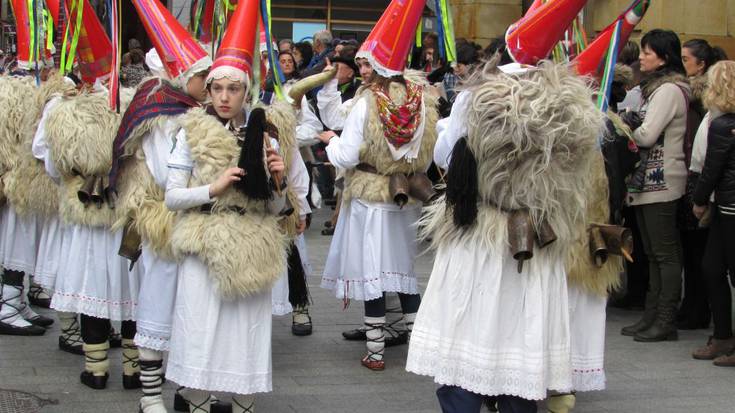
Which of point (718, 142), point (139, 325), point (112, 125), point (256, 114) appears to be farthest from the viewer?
point (718, 142)

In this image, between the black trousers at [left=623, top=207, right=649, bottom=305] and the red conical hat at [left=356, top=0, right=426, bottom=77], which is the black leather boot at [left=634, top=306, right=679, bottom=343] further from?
the red conical hat at [left=356, top=0, right=426, bottom=77]

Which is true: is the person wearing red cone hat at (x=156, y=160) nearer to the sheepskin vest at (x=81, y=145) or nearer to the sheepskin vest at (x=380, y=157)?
the sheepskin vest at (x=81, y=145)

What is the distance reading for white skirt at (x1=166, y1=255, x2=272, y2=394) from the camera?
4957mm

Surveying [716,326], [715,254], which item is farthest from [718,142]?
[716,326]

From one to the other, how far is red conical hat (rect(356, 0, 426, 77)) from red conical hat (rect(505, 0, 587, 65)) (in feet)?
5.98

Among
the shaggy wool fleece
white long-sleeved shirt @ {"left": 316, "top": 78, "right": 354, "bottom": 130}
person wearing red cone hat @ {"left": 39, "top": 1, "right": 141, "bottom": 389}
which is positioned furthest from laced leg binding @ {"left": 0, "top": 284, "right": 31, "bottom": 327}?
the shaggy wool fleece

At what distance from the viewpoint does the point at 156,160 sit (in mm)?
5500

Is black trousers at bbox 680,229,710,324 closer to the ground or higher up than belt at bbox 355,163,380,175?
closer to the ground

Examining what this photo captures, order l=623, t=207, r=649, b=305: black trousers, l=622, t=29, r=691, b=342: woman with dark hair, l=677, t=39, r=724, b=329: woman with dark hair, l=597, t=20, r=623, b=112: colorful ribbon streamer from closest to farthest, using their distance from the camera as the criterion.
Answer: l=597, t=20, r=623, b=112: colorful ribbon streamer, l=622, t=29, r=691, b=342: woman with dark hair, l=677, t=39, r=724, b=329: woman with dark hair, l=623, t=207, r=649, b=305: black trousers

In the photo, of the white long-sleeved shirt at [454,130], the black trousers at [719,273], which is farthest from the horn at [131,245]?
the black trousers at [719,273]

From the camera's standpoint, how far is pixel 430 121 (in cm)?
709

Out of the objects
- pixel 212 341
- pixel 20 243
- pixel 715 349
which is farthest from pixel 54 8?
pixel 715 349

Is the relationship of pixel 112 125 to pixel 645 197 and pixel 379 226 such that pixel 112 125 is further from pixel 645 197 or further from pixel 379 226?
pixel 645 197

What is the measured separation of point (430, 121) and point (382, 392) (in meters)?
1.81
